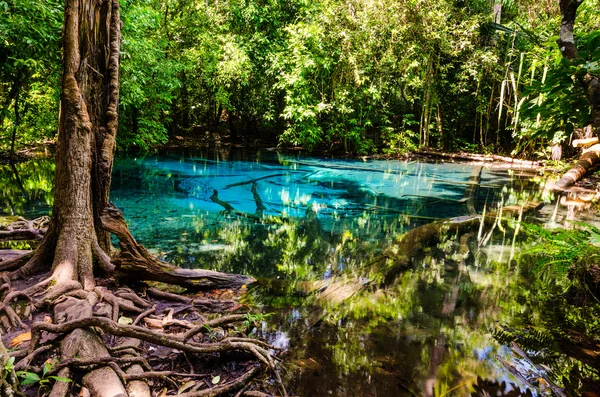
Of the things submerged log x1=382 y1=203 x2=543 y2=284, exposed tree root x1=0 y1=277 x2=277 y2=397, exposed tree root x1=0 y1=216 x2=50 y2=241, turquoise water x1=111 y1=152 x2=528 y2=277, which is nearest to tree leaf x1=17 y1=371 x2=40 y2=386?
exposed tree root x1=0 y1=277 x2=277 y2=397

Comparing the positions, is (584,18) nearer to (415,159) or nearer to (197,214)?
(415,159)

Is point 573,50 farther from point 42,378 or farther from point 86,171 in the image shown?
point 86,171

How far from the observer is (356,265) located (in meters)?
4.88

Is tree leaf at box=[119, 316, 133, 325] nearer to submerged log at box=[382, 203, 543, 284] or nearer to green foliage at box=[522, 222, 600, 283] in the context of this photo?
submerged log at box=[382, 203, 543, 284]

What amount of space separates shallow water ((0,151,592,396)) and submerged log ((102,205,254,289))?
1.53ft

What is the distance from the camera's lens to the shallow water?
103 inches

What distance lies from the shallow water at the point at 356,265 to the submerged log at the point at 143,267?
0.47 metres

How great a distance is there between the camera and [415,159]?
58.3ft

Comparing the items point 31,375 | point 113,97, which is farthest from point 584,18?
point 31,375

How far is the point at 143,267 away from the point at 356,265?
2674 millimetres

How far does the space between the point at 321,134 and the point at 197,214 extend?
1242 cm

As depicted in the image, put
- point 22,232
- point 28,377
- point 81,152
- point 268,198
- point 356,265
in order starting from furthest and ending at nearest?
point 268,198 → point 22,232 → point 356,265 → point 81,152 → point 28,377

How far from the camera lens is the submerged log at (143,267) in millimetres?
3400

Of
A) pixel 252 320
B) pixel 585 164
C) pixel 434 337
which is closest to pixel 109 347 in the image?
pixel 252 320
